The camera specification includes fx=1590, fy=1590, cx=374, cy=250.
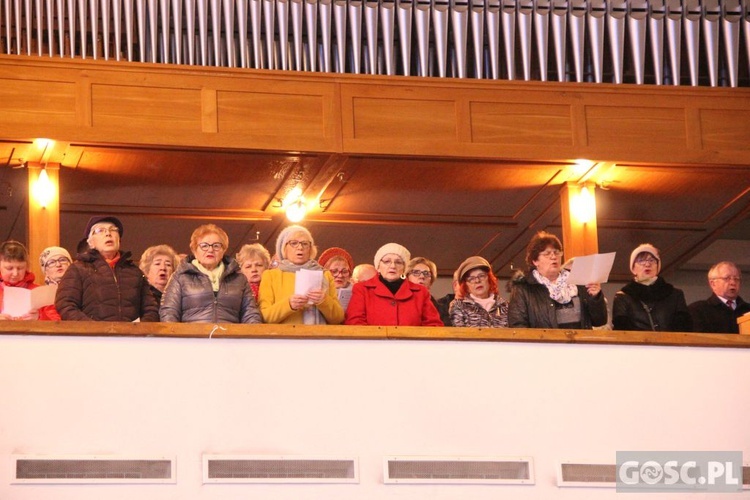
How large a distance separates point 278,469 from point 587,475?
1432mm

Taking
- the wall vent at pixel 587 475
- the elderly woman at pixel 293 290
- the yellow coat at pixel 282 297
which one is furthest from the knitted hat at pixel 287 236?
the wall vent at pixel 587 475

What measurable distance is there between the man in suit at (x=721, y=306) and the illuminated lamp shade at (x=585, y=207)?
5.97ft

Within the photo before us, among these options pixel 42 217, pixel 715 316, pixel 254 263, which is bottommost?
pixel 715 316

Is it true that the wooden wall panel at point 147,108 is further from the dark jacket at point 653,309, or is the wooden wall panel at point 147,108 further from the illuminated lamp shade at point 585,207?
the dark jacket at point 653,309

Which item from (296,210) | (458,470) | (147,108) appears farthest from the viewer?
(296,210)

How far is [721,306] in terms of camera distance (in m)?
9.03

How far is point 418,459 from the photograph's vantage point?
722cm

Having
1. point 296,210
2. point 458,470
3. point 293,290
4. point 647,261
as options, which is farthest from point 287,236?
point 296,210

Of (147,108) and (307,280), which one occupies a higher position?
(147,108)

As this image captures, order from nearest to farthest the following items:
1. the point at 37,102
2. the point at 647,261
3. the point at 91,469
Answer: the point at 91,469
the point at 647,261
the point at 37,102

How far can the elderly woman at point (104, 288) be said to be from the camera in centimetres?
763

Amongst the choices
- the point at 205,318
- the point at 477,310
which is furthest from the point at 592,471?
the point at 205,318

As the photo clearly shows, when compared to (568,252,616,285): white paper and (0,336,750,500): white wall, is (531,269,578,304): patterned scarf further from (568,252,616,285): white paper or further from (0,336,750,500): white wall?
(0,336,750,500): white wall

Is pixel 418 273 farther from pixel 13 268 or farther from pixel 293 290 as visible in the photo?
pixel 13 268
